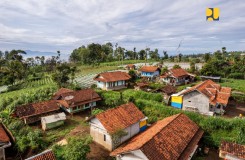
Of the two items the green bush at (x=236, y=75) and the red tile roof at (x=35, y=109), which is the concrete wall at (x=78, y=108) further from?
the green bush at (x=236, y=75)

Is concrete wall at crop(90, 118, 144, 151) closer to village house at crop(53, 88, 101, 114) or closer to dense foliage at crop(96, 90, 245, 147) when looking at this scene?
dense foliage at crop(96, 90, 245, 147)

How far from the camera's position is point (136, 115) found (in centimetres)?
2162

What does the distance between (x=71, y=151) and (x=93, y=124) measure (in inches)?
230

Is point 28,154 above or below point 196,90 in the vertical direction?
below

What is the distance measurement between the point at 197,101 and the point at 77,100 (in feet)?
62.5

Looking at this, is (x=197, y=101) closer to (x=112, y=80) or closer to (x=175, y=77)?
(x=175, y=77)

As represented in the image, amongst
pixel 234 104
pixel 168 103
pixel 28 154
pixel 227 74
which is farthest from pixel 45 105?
pixel 227 74

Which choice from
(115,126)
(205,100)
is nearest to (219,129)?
(205,100)

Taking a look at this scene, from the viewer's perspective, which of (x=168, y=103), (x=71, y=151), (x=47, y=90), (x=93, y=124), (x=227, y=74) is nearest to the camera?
(x=71, y=151)

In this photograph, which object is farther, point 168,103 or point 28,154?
point 168,103

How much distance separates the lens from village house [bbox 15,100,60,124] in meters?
24.3

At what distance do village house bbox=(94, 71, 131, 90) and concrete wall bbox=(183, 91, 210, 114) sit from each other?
16.6 meters

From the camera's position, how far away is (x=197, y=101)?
86.4ft

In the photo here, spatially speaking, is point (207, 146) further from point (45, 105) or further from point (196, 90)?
point (45, 105)
